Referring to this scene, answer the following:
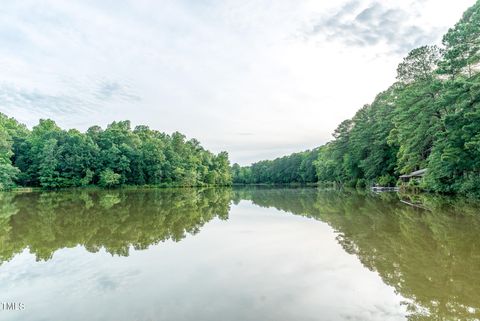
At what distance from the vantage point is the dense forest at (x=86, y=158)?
154 ft

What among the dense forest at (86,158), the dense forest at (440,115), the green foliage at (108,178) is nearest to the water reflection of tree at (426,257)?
the dense forest at (440,115)

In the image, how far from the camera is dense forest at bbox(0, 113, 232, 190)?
4684 cm

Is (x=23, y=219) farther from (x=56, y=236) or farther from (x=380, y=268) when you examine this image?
(x=380, y=268)

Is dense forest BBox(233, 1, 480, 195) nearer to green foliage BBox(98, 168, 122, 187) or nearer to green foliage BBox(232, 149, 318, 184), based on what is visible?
green foliage BBox(98, 168, 122, 187)

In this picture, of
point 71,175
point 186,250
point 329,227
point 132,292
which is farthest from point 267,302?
point 71,175

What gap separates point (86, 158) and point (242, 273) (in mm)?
49157

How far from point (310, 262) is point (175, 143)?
2535 inches

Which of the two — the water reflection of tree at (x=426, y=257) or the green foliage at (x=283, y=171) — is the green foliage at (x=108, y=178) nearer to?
the water reflection of tree at (x=426, y=257)

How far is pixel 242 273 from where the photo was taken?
5672mm

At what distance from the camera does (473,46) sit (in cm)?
1961

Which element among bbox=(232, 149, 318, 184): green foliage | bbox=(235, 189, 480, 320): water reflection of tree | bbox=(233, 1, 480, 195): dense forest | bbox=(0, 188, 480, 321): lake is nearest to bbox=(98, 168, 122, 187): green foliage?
bbox=(233, 1, 480, 195): dense forest

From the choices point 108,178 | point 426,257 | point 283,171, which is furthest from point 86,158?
point 283,171

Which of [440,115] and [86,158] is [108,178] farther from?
[440,115]

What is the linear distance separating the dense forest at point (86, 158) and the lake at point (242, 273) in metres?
37.1
